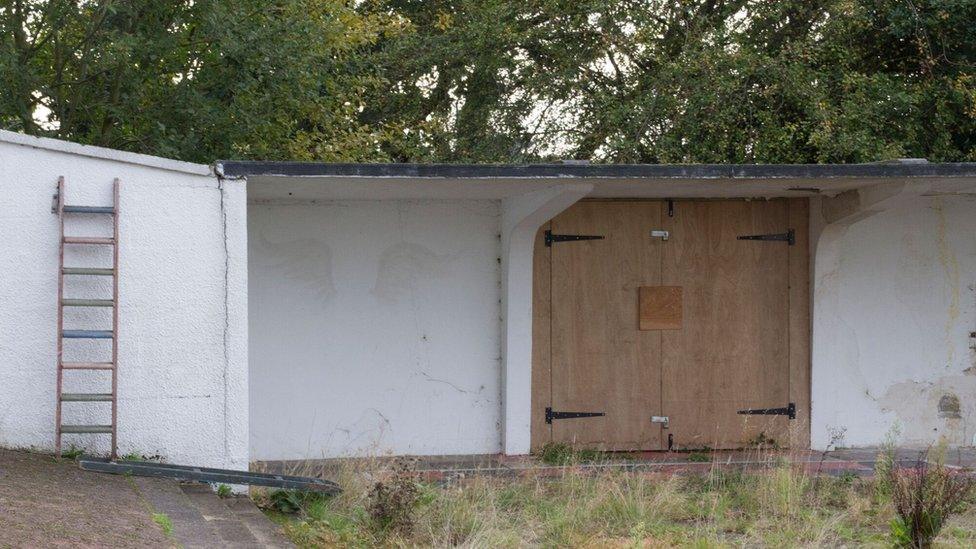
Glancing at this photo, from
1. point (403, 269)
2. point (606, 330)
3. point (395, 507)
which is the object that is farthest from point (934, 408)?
point (395, 507)

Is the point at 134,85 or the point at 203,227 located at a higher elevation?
the point at 134,85

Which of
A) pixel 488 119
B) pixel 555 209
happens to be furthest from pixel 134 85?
pixel 555 209

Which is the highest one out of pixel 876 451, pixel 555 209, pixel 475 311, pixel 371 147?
pixel 371 147

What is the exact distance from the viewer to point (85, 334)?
24.6ft

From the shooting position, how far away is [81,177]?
767 cm

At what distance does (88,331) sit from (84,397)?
439 mm

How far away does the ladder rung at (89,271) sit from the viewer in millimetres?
7480

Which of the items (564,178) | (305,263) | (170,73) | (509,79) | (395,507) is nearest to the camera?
(395,507)

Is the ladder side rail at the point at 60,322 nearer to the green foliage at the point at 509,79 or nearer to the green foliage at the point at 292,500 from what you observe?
the green foliage at the point at 292,500

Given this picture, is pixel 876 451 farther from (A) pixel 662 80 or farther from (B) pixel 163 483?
(A) pixel 662 80

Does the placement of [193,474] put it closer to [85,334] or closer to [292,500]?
[292,500]

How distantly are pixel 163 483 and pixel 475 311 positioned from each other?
140 inches

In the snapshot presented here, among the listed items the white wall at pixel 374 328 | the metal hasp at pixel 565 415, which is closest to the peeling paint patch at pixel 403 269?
the white wall at pixel 374 328

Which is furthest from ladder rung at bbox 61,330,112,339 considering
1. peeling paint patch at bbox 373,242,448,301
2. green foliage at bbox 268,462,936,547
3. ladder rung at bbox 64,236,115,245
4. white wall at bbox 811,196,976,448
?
white wall at bbox 811,196,976,448
